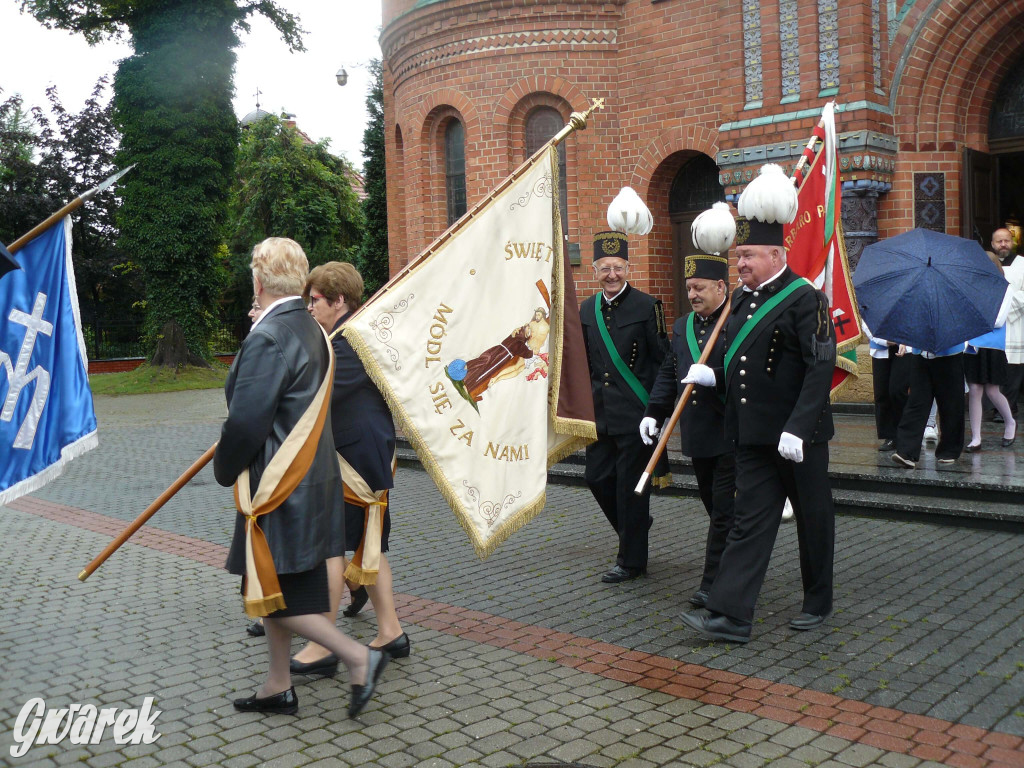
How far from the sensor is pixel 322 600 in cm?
411

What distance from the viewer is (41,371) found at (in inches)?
183

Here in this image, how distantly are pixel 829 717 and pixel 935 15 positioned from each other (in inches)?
418

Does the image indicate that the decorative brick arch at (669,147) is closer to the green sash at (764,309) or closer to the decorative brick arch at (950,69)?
the decorative brick arch at (950,69)

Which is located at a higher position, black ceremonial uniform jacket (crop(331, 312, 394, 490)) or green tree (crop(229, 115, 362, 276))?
green tree (crop(229, 115, 362, 276))

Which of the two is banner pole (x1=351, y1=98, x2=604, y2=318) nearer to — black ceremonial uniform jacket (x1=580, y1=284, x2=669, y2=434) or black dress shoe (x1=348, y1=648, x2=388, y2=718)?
black ceremonial uniform jacket (x1=580, y1=284, x2=669, y2=434)

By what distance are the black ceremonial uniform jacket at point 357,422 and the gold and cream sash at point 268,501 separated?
31.8 inches

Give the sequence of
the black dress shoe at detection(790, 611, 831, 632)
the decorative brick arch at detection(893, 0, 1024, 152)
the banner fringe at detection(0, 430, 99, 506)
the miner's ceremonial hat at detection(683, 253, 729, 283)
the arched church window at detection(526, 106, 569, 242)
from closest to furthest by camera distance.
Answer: the banner fringe at detection(0, 430, 99, 506) → the black dress shoe at detection(790, 611, 831, 632) → the miner's ceremonial hat at detection(683, 253, 729, 283) → the decorative brick arch at detection(893, 0, 1024, 152) → the arched church window at detection(526, 106, 569, 242)

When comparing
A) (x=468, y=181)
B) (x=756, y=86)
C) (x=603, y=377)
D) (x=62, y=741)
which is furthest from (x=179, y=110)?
(x=62, y=741)

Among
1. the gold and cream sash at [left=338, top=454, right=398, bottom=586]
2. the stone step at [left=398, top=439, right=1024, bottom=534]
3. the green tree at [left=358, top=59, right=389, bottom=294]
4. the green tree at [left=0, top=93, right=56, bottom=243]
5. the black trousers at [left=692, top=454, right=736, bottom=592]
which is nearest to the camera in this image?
the gold and cream sash at [left=338, top=454, right=398, bottom=586]

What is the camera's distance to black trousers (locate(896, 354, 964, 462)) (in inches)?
334

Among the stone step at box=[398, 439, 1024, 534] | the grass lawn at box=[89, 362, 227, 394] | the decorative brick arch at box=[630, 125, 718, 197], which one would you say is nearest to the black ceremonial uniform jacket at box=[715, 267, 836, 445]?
the stone step at box=[398, 439, 1024, 534]

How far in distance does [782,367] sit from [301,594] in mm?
2573

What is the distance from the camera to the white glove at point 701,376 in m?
5.34

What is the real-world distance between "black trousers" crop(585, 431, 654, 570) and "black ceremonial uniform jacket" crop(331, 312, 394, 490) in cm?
178
